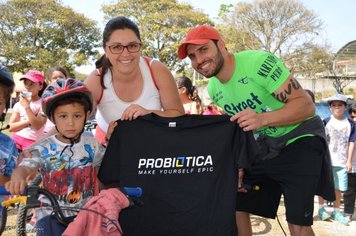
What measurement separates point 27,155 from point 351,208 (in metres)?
5.34

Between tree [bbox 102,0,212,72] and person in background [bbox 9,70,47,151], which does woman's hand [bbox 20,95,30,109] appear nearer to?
person in background [bbox 9,70,47,151]

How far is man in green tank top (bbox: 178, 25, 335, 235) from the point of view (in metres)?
2.99

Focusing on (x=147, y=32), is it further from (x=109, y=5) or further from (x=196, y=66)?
(x=196, y=66)

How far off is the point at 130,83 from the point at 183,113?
49cm

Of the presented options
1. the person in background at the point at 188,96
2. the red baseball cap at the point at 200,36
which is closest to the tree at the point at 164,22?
the person in background at the point at 188,96

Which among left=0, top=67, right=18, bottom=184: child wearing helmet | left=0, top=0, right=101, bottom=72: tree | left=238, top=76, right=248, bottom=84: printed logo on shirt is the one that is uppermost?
left=0, top=0, right=101, bottom=72: tree

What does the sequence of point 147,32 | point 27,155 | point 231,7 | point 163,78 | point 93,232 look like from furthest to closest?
point 231,7 → point 147,32 → point 163,78 → point 27,155 → point 93,232

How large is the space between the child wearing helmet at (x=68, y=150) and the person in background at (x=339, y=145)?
4.67 metres

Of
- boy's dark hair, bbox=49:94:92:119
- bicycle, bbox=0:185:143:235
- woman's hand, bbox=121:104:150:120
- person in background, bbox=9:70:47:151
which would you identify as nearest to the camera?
bicycle, bbox=0:185:143:235

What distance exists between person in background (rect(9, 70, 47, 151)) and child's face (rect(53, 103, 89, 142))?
113 inches

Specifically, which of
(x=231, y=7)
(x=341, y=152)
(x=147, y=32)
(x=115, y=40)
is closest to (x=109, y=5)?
(x=147, y=32)

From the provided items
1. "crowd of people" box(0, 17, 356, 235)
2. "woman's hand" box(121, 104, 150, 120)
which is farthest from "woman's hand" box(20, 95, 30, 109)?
"woman's hand" box(121, 104, 150, 120)

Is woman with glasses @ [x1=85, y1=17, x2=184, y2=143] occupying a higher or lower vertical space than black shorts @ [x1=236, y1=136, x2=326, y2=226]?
higher

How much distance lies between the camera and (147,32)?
3462 centimetres
